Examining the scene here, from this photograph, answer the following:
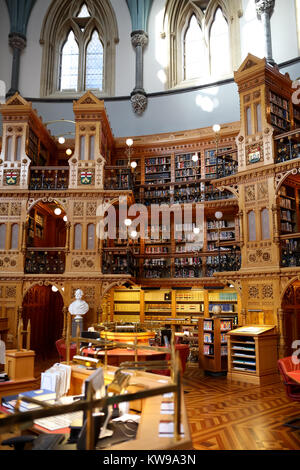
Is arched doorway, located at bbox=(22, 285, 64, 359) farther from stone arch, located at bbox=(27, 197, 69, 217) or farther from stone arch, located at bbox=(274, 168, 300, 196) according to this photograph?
stone arch, located at bbox=(274, 168, 300, 196)

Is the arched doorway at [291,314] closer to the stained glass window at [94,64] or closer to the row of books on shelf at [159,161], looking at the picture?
the row of books on shelf at [159,161]

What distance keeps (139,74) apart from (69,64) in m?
3.13

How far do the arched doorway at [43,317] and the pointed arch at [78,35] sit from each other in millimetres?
7687

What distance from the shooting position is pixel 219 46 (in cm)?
1478

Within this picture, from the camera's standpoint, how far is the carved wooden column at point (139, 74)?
15023 millimetres

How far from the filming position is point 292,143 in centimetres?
1089

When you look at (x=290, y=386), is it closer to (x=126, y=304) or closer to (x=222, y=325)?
(x=222, y=325)

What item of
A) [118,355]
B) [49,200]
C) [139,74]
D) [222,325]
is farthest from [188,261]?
[139,74]

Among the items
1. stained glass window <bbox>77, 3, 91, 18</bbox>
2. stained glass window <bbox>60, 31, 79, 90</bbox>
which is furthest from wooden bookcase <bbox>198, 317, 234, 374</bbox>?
stained glass window <bbox>77, 3, 91, 18</bbox>

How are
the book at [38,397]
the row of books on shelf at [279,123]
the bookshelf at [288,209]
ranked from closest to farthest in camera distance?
1. the book at [38,397]
2. the bookshelf at [288,209]
3. the row of books on shelf at [279,123]

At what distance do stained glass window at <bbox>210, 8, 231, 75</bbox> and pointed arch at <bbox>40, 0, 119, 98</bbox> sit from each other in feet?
12.4

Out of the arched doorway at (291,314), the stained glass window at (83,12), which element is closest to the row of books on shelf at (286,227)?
the arched doorway at (291,314)

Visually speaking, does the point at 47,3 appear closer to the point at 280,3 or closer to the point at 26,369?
the point at 280,3

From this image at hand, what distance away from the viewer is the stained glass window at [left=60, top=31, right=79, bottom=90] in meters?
16.2
